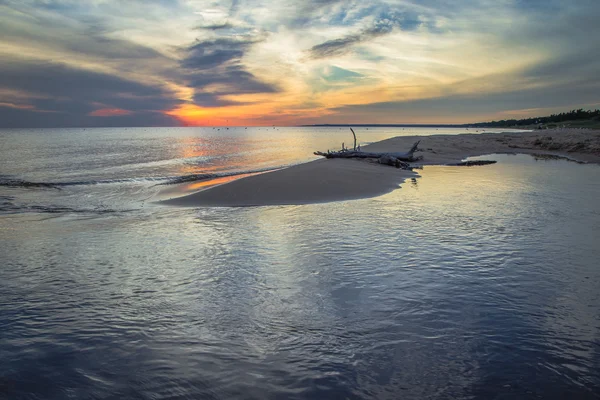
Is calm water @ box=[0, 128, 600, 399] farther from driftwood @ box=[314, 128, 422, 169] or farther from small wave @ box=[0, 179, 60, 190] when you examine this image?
driftwood @ box=[314, 128, 422, 169]

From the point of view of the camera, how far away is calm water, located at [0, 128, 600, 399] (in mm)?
3945

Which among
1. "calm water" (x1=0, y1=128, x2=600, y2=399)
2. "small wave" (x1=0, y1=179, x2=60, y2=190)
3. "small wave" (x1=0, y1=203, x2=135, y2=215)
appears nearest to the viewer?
"calm water" (x1=0, y1=128, x2=600, y2=399)

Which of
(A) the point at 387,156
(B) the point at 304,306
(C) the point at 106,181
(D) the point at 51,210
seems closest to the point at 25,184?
(C) the point at 106,181

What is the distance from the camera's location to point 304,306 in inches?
219

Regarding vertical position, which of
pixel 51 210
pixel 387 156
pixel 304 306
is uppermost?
pixel 387 156

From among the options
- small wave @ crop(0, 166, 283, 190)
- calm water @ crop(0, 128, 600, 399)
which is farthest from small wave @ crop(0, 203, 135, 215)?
small wave @ crop(0, 166, 283, 190)

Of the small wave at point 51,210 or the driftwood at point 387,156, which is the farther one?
the driftwood at point 387,156

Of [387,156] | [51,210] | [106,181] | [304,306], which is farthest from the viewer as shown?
[387,156]

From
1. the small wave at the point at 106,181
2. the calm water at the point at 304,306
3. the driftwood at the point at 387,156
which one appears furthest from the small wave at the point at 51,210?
the driftwood at the point at 387,156

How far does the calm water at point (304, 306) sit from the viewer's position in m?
3.95

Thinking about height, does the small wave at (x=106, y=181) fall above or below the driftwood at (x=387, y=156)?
below

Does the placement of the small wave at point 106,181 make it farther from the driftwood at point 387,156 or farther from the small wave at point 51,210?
the driftwood at point 387,156

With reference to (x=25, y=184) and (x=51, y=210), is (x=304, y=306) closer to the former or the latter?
(x=51, y=210)

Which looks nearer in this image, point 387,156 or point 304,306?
point 304,306
